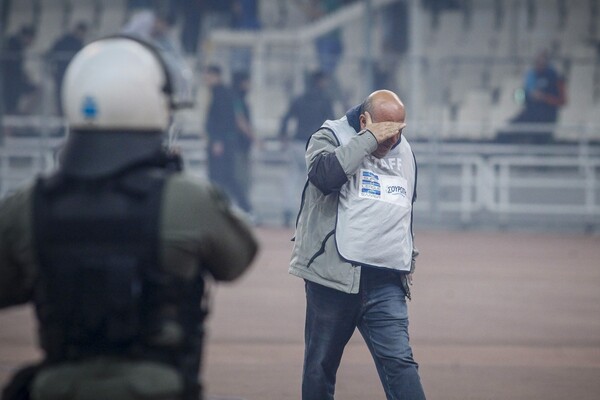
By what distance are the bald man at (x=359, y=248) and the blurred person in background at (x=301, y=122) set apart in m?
11.9

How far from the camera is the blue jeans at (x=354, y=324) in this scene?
5.28 metres

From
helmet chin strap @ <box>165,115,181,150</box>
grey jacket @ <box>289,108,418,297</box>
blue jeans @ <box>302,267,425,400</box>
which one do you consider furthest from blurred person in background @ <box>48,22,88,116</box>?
helmet chin strap @ <box>165,115,181,150</box>

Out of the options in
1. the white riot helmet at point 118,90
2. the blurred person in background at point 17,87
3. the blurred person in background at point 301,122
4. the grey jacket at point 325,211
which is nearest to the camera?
the white riot helmet at point 118,90

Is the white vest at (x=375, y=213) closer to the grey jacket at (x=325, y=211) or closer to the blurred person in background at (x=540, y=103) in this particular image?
the grey jacket at (x=325, y=211)

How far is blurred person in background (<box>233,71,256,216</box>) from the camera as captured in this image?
58.4 feet

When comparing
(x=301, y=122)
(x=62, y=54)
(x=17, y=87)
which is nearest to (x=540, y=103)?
(x=301, y=122)

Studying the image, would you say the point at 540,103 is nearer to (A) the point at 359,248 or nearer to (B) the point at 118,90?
(A) the point at 359,248

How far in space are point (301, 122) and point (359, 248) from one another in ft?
41.1

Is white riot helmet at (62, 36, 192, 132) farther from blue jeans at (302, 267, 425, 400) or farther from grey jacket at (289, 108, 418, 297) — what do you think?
blue jeans at (302, 267, 425, 400)

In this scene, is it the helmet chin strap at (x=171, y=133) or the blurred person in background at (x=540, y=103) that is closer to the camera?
the helmet chin strap at (x=171, y=133)

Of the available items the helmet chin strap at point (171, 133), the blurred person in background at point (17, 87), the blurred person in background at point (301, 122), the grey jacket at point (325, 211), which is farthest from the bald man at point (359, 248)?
the blurred person in background at point (17, 87)

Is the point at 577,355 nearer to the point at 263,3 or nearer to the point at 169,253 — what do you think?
the point at 169,253

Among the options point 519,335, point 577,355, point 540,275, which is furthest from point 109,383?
point 540,275

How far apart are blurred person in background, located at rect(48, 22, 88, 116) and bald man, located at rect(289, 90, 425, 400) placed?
12969 millimetres
